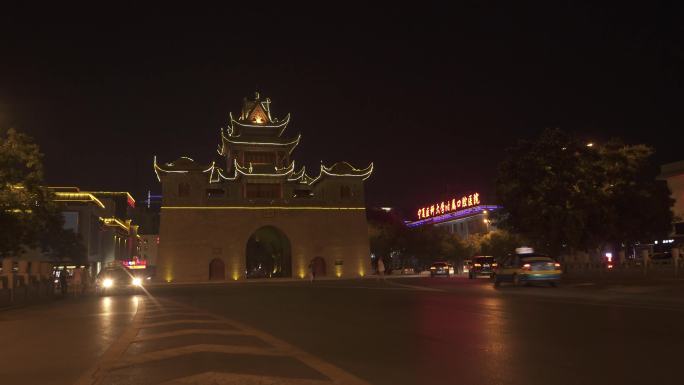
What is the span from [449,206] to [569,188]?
201 feet

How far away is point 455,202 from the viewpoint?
89250 millimetres

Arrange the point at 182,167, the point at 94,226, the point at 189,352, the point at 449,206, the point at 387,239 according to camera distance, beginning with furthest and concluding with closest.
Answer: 1. the point at 449,206
2. the point at 387,239
3. the point at 94,226
4. the point at 182,167
5. the point at 189,352

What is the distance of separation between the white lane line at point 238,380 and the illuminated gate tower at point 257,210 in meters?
54.3

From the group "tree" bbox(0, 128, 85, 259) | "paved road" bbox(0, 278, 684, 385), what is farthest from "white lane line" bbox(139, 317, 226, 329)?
"tree" bbox(0, 128, 85, 259)

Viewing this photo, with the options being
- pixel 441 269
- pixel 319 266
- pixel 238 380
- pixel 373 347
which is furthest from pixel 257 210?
pixel 238 380

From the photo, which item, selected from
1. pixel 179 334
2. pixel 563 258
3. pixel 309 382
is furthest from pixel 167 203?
pixel 309 382

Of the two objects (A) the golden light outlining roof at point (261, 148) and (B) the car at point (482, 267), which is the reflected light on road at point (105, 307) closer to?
(B) the car at point (482, 267)

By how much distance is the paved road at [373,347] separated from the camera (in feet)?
22.7

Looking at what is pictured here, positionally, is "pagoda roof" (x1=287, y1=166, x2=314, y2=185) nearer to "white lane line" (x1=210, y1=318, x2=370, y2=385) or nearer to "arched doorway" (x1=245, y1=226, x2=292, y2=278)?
"arched doorway" (x1=245, y1=226, x2=292, y2=278)

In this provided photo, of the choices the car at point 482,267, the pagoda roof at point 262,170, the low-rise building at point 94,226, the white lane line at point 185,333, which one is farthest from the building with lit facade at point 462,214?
the white lane line at point 185,333

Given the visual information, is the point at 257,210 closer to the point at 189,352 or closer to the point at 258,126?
the point at 258,126

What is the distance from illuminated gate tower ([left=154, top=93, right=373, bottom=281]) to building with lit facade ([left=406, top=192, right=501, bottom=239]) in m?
16.8

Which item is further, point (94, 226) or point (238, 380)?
point (94, 226)

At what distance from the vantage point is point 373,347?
360 inches
